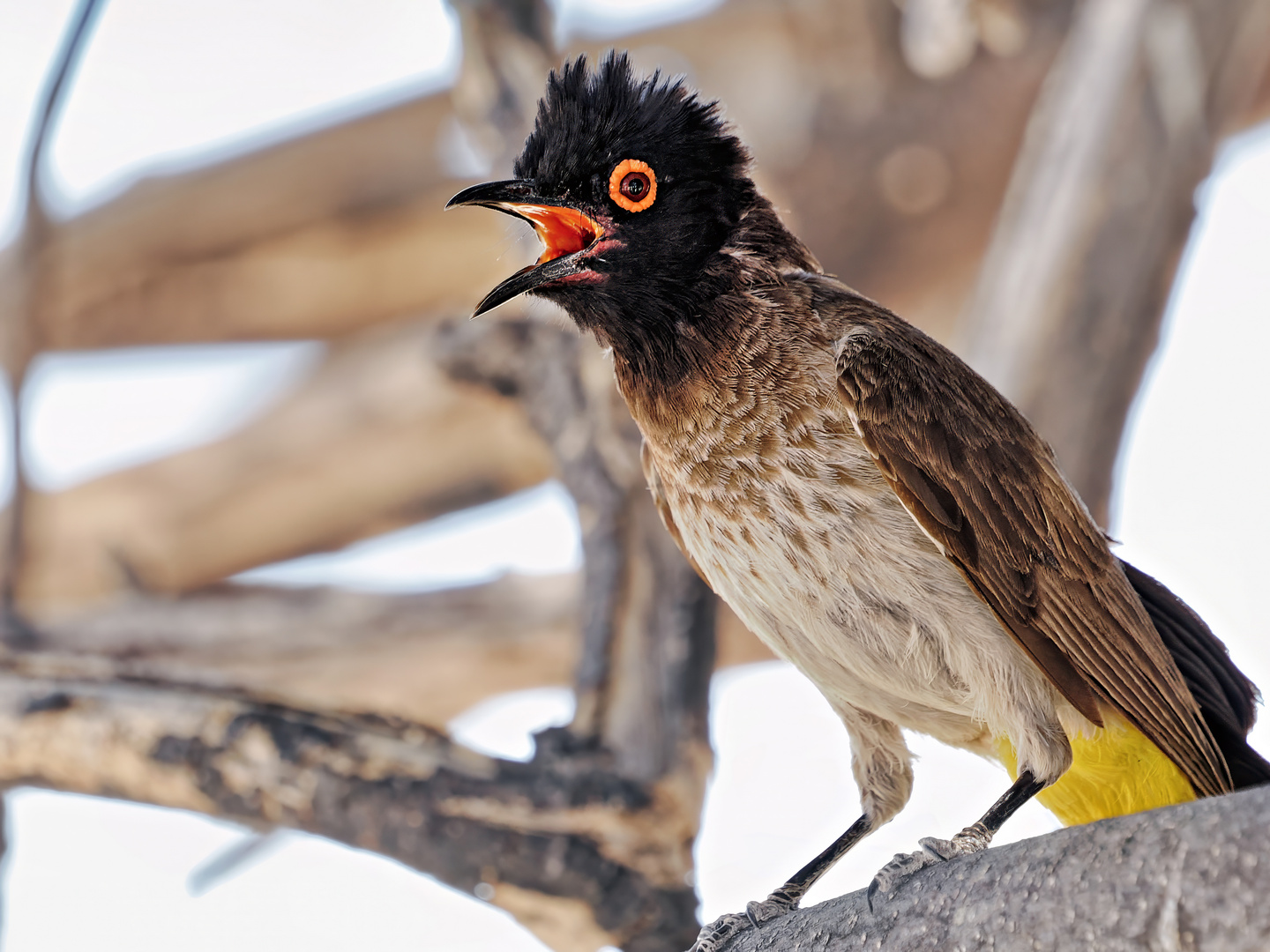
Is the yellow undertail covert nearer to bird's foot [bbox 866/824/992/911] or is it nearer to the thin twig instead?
bird's foot [bbox 866/824/992/911]

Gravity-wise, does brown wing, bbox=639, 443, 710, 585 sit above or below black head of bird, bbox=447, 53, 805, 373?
below

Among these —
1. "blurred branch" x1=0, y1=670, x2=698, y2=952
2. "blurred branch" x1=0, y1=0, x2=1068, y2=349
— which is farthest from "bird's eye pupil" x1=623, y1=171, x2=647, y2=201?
"blurred branch" x1=0, y1=0, x2=1068, y2=349

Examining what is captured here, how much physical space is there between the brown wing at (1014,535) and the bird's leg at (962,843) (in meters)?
0.19

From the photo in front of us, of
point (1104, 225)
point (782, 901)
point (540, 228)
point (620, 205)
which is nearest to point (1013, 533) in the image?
point (782, 901)

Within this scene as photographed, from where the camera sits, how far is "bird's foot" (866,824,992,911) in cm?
201

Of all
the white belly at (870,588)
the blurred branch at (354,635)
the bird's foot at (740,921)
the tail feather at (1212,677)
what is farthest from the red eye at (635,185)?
the blurred branch at (354,635)

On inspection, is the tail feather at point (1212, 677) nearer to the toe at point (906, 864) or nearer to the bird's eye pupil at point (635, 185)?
the toe at point (906, 864)

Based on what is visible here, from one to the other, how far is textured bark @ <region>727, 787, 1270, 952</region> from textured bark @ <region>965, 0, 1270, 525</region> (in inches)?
119

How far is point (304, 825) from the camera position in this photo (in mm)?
3463

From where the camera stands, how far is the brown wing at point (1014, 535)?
2264 mm

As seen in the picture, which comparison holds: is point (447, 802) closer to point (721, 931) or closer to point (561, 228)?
point (721, 931)

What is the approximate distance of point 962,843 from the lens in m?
2.15

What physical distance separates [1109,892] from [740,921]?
966 mm

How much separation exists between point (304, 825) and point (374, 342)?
13.4 ft
